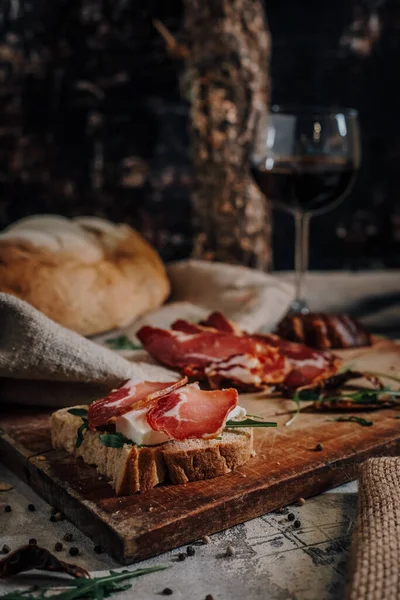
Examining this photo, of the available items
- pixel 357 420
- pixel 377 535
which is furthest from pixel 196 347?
pixel 377 535

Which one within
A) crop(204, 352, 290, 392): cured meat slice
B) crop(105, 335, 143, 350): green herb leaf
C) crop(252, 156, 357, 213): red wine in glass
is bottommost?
crop(105, 335, 143, 350): green herb leaf

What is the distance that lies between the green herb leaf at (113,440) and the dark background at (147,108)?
96.7 inches

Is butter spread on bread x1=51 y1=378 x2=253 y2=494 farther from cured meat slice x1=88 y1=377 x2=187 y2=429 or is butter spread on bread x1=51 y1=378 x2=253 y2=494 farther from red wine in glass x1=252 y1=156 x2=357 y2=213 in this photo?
red wine in glass x1=252 y1=156 x2=357 y2=213

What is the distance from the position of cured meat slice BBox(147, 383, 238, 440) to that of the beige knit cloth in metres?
0.30

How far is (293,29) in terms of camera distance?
3807mm

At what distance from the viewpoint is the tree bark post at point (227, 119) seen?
3133 mm

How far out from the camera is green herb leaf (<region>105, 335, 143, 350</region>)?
90.4 inches

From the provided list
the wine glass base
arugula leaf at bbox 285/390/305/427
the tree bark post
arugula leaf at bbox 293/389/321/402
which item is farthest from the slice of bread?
the tree bark post

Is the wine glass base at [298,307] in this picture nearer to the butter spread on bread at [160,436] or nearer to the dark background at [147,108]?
the butter spread on bread at [160,436]

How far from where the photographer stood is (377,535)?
1.27 metres

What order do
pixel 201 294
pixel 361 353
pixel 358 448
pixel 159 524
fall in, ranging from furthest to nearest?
pixel 201 294 → pixel 361 353 → pixel 358 448 → pixel 159 524

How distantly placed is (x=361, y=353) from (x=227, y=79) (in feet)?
4.48

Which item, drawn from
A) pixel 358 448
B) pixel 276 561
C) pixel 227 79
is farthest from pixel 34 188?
pixel 276 561

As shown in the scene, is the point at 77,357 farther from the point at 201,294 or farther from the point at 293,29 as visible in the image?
the point at 293,29
